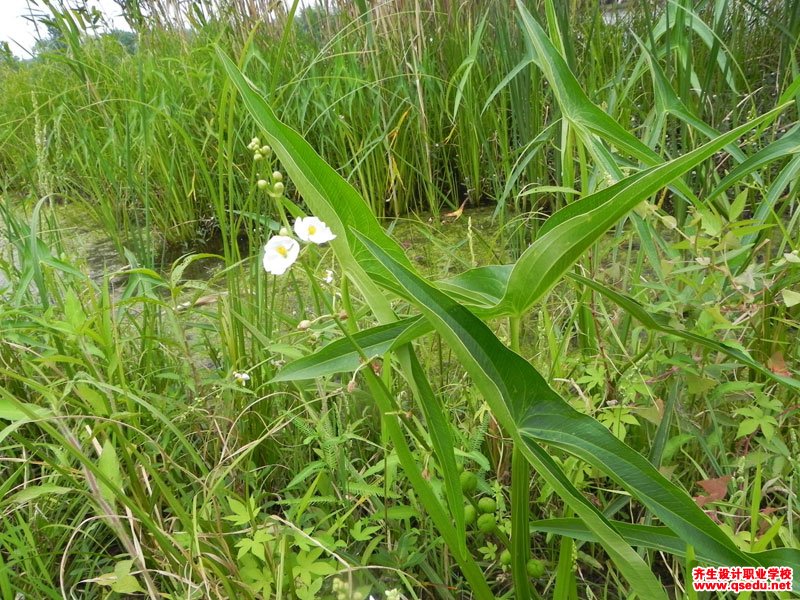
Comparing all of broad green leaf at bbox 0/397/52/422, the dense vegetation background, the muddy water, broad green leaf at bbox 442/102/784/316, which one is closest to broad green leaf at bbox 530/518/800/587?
the dense vegetation background

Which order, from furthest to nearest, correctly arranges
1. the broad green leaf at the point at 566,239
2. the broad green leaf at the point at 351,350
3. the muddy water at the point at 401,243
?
the muddy water at the point at 401,243, the broad green leaf at the point at 351,350, the broad green leaf at the point at 566,239

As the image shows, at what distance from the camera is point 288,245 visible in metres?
0.51

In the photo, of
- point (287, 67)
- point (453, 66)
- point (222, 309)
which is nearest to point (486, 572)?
point (222, 309)

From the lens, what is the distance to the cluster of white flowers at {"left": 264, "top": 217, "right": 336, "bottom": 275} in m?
0.49

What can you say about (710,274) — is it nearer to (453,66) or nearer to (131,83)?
(453,66)

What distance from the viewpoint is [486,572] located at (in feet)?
2.38

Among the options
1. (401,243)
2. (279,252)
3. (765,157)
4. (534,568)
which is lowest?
(534,568)

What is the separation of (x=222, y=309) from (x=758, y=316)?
0.85m

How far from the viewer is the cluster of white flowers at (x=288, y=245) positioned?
0.49 meters

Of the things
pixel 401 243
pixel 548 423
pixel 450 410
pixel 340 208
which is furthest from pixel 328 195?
pixel 401 243

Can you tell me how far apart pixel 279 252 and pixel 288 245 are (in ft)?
0.04

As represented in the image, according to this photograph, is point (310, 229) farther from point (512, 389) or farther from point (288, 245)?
point (512, 389)

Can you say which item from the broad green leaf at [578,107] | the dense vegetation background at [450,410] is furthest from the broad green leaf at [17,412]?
the broad green leaf at [578,107]

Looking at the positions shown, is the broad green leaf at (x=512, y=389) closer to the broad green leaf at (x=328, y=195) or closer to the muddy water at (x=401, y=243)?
the broad green leaf at (x=328, y=195)
